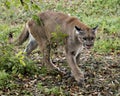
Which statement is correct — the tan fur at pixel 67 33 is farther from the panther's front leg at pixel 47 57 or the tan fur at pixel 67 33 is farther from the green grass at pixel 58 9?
the green grass at pixel 58 9

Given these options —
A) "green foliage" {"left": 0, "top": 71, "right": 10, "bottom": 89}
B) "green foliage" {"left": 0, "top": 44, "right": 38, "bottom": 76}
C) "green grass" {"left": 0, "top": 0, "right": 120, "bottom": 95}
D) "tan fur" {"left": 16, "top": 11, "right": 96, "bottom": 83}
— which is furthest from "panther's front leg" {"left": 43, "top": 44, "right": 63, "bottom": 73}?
"green foliage" {"left": 0, "top": 71, "right": 10, "bottom": 89}

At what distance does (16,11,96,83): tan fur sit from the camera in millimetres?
6742

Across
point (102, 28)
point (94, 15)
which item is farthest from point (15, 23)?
point (102, 28)

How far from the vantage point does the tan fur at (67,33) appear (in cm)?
674

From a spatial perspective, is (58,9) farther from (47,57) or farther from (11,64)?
(11,64)

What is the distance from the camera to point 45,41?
7.35 m

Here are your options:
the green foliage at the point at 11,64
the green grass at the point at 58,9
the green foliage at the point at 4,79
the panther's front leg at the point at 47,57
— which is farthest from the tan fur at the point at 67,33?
the green foliage at the point at 4,79

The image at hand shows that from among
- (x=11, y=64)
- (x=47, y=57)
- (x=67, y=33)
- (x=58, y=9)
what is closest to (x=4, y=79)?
(x=11, y=64)

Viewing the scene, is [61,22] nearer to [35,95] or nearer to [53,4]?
[35,95]

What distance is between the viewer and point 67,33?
279 inches

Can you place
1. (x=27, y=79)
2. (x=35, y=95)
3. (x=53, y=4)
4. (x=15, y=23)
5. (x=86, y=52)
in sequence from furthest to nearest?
(x=53, y=4), (x=15, y=23), (x=86, y=52), (x=27, y=79), (x=35, y=95)

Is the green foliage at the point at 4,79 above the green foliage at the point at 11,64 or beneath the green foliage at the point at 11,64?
beneath

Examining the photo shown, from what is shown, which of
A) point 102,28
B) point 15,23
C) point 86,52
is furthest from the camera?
point 15,23

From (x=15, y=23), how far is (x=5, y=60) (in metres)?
6.63
